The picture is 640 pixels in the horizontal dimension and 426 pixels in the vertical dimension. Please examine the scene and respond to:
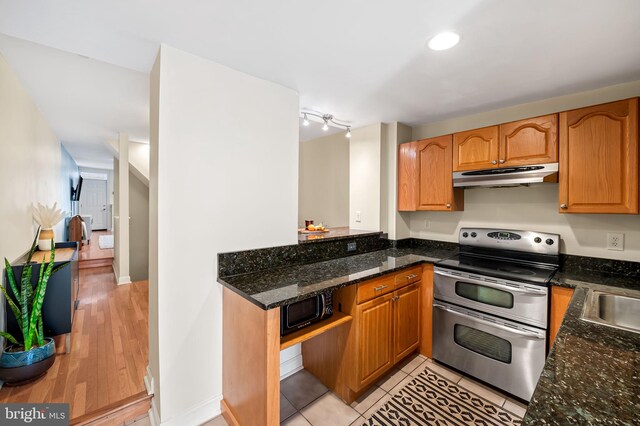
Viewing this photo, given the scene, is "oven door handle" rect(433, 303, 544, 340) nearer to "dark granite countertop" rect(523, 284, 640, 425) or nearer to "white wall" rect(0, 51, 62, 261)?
"dark granite countertop" rect(523, 284, 640, 425)

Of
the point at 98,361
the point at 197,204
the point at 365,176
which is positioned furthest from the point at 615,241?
the point at 98,361

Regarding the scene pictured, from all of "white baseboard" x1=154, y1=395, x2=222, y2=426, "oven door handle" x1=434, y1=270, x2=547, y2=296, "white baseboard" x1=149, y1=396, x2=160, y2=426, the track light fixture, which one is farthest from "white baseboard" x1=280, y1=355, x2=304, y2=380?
the track light fixture

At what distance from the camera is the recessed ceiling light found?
1.50m

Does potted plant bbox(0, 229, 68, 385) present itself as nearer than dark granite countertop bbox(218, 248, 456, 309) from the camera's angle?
No

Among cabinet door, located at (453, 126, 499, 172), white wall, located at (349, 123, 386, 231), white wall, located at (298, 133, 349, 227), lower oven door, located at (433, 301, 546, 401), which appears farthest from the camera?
white wall, located at (298, 133, 349, 227)

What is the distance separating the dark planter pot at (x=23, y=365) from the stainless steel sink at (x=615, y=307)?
348 centimetres

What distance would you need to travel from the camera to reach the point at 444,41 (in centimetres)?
154

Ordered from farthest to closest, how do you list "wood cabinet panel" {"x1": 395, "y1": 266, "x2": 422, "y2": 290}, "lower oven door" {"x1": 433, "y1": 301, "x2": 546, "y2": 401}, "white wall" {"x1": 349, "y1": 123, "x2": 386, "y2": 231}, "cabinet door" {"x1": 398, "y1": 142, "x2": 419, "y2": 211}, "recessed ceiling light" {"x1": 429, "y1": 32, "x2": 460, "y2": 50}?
"white wall" {"x1": 349, "y1": 123, "x2": 386, "y2": 231} < "cabinet door" {"x1": 398, "y1": 142, "x2": 419, "y2": 211} < "wood cabinet panel" {"x1": 395, "y1": 266, "x2": 422, "y2": 290} < "lower oven door" {"x1": 433, "y1": 301, "x2": 546, "y2": 401} < "recessed ceiling light" {"x1": 429, "y1": 32, "x2": 460, "y2": 50}

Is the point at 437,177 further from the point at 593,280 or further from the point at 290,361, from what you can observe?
the point at 290,361

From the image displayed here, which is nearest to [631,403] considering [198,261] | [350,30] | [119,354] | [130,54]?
[350,30]

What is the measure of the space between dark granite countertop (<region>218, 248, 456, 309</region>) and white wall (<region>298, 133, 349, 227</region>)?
1.16 meters

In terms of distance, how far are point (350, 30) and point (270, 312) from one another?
1.53m

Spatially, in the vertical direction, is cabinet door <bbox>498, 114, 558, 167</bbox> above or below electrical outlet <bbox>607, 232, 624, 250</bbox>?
Answer: above

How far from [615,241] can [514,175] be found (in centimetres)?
87
